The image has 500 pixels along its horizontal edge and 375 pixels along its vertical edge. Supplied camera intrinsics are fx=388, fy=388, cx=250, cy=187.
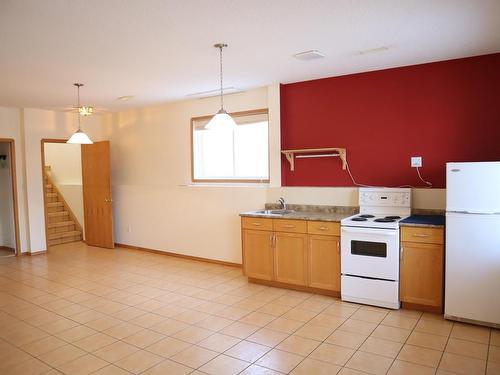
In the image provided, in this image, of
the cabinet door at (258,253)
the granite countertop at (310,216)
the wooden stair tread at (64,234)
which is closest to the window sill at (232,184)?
the granite countertop at (310,216)

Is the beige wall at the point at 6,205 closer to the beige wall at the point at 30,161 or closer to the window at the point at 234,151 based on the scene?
the beige wall at the point at 30,161

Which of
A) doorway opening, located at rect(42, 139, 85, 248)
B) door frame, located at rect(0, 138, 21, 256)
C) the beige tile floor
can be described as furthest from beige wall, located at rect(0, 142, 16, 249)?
the beige tile floor

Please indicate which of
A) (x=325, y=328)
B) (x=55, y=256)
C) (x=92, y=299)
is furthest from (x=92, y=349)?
(x=55, y=256)

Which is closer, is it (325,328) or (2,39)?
(2,39)

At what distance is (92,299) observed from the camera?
4.52m

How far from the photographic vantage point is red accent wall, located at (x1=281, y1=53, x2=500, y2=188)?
4.04 meters

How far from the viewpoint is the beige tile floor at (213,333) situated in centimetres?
292

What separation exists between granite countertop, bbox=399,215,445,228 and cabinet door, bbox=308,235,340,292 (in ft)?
2.48

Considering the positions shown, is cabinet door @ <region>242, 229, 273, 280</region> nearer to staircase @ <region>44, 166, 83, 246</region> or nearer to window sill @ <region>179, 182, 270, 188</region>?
window sill @ <region>179, 182, 270, 188</region>

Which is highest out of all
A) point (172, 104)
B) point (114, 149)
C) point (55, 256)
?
point (172, 104)

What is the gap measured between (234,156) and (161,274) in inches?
79.7

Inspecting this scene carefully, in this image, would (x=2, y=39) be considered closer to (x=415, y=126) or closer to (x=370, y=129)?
(x=370, y=129)

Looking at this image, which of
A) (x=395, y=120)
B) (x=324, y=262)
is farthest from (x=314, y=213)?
(x=395, y=120)

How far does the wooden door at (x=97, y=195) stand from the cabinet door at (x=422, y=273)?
537 centimetres
